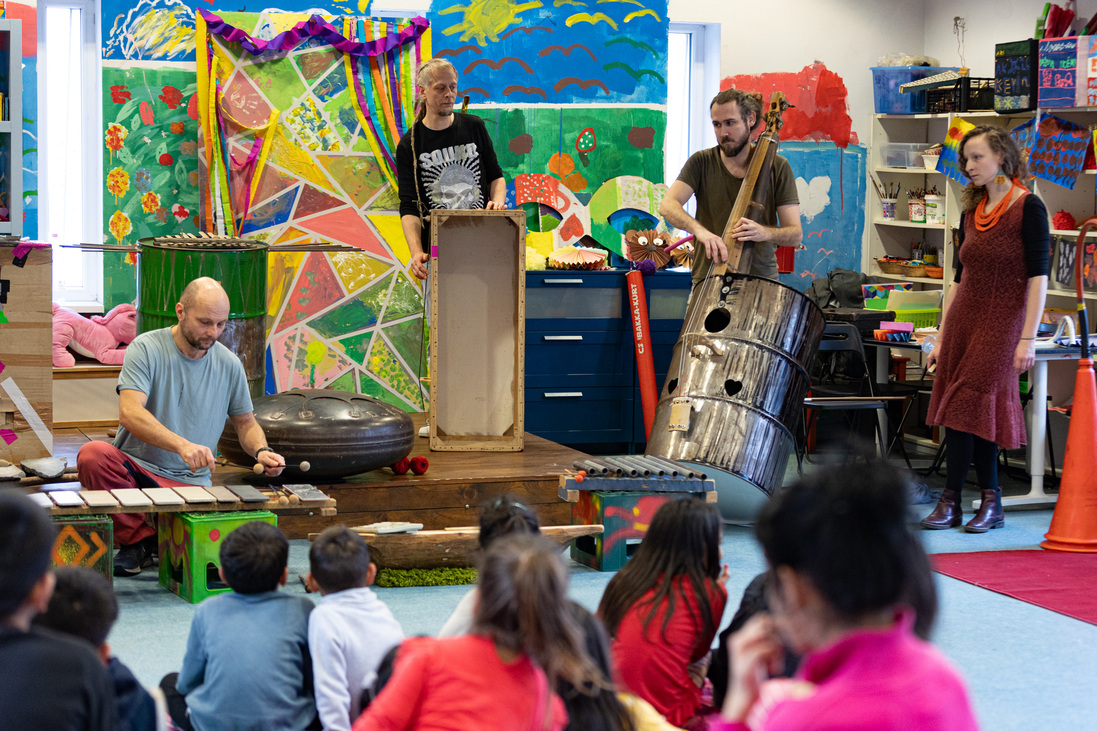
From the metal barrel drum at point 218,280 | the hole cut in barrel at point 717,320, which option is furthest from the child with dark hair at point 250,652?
the hole cut in barrel at point 717,320

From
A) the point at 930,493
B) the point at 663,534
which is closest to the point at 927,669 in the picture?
the point at 663,534

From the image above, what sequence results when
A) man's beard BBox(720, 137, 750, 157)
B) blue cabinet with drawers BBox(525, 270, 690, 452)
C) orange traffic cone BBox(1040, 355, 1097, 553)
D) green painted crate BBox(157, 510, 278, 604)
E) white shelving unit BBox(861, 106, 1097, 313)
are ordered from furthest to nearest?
white shelving unit BBox(861, 106, 1097, 313)
blue cabinet with drawers BBox(525, 270, 690, 452)
man's beard BBox(720, 137, 750, 157)
orange traffic cone BBox(1040, 355, 1097, 553)
green painted crate BBox(157, 510, 278, 604)

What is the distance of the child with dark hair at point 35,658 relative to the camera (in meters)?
1.59

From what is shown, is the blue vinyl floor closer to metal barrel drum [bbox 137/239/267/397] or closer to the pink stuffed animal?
metal barrel drum [bbox 137/239/267/397]

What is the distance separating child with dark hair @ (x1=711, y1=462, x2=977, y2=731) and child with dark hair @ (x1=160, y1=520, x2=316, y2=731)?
153cm

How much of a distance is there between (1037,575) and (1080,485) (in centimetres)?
70

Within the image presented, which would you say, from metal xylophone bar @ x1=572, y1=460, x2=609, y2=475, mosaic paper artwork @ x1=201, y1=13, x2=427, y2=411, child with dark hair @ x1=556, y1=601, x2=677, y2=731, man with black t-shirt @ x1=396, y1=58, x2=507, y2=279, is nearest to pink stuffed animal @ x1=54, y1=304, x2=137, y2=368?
mosaic paper artwork @ x1=201, y1=13, x2=427, y2=411

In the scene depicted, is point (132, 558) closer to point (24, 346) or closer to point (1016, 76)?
point (24, 346)

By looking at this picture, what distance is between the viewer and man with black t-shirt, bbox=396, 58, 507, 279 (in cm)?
583

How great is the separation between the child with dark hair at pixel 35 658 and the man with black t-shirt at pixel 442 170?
414 cm

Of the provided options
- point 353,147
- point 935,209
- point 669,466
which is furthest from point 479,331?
point 935,209

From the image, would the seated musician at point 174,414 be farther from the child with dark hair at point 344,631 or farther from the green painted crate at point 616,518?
the child with dark hair at point 344,631

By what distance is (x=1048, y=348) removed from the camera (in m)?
5.71

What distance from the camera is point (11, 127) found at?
5156mm
